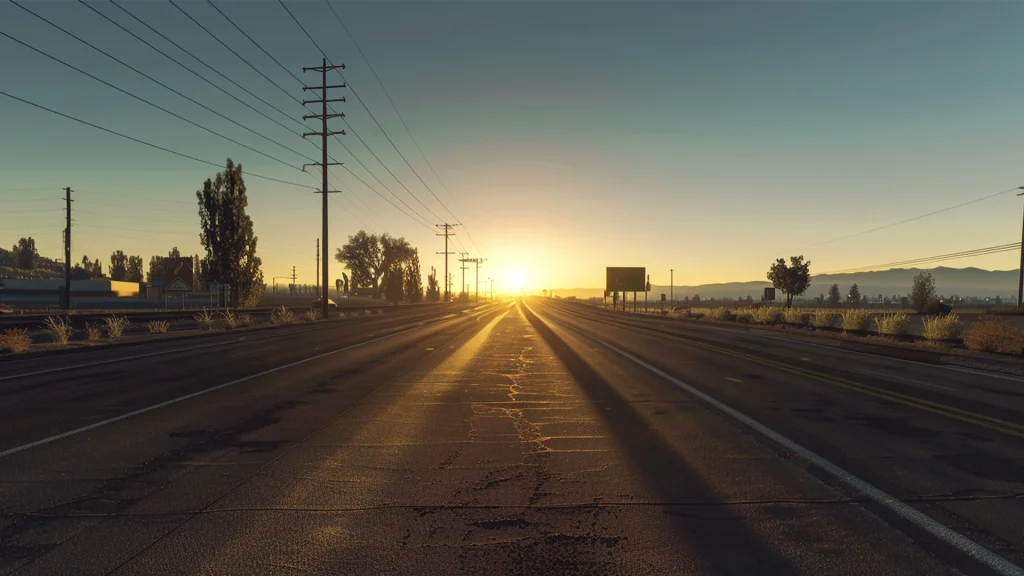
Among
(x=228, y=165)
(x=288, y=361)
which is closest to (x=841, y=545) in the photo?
(x=288, y=361)

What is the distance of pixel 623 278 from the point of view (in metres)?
103

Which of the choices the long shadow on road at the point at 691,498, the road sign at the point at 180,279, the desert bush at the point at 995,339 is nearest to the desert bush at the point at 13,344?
the road sign at the point at 180,279

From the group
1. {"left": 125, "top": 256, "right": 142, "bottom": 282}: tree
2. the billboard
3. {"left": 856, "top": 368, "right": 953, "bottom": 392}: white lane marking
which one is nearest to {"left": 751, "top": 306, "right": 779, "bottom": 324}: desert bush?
{"left": 856, "top": 368, "right": 953, "bottom": 392}: white lane marking

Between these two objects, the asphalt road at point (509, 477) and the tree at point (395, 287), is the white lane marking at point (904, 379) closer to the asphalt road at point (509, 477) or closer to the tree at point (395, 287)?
the asphalt road at point (509, 477)

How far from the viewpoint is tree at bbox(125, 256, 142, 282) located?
6594 inches

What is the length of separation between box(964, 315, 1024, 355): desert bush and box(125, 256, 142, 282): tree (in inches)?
7612

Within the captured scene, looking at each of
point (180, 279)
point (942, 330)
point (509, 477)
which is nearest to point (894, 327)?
point (942, 330)

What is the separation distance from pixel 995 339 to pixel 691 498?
Result: 58.5 ft

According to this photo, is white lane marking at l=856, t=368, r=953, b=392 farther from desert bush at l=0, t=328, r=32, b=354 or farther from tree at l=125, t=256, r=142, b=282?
tree at l=125, t=256, r=142, b=282

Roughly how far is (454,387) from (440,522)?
707 cm

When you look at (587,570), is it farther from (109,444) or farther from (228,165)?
(228,165)

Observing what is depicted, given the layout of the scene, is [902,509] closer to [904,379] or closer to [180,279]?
[904,379]

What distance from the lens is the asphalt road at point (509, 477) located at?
3.69 metres

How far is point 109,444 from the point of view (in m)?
6.53
